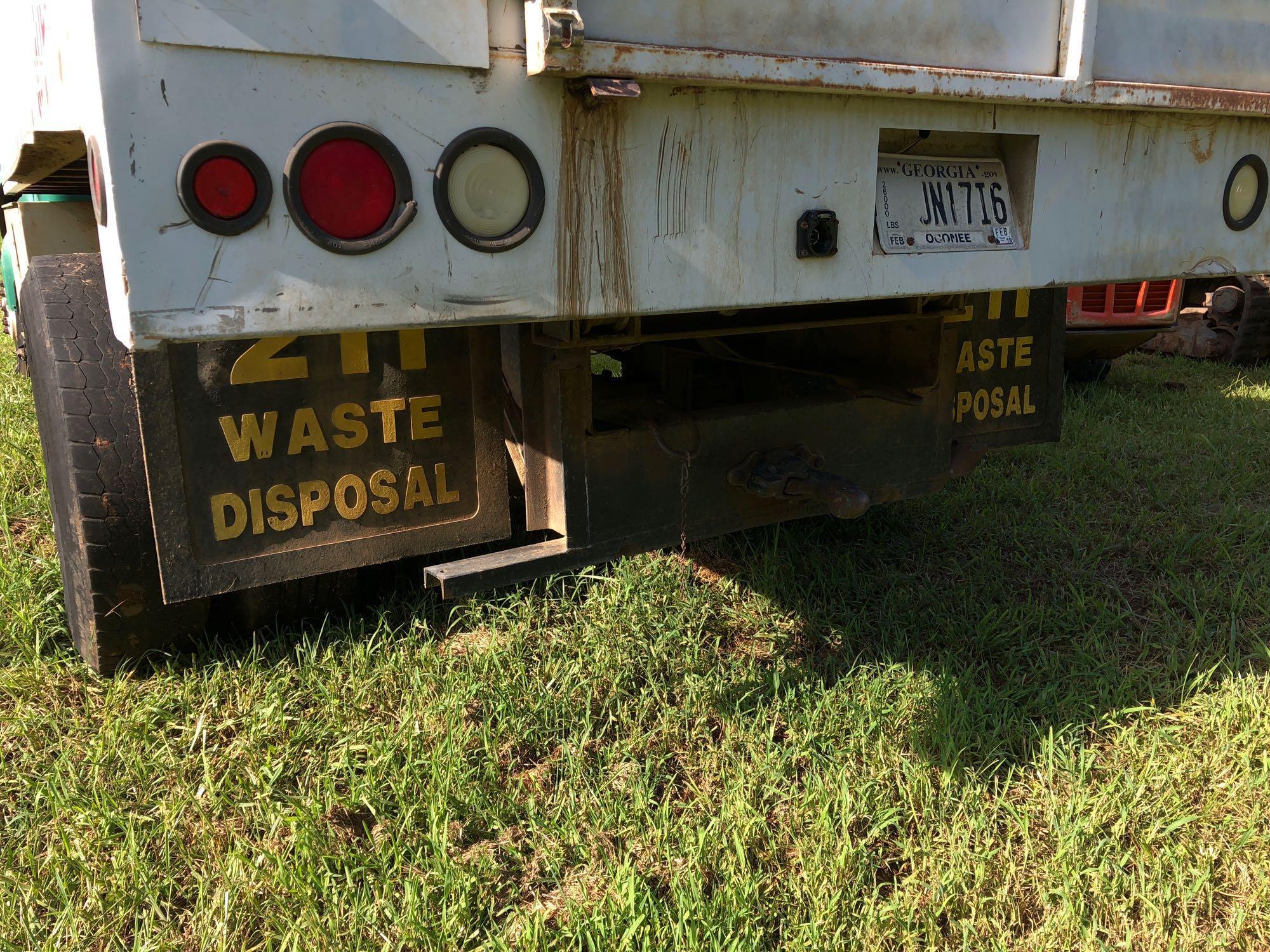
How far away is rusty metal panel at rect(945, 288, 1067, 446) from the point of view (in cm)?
270


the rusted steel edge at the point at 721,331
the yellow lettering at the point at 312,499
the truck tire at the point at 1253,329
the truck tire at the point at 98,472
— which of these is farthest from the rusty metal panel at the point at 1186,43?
the truck tire at the point at 1253,329

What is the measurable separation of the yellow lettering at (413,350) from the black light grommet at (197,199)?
71cm

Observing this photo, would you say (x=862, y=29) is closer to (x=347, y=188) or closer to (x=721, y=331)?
(x=721, y=331)

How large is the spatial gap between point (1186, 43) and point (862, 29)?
32.6 inches

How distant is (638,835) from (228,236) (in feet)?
4.40

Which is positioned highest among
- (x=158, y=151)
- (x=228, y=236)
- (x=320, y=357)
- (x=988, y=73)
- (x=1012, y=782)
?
(x=988, y=73)

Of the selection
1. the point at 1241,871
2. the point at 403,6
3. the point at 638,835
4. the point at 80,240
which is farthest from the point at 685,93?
the point at 80,240

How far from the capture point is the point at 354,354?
202 cm

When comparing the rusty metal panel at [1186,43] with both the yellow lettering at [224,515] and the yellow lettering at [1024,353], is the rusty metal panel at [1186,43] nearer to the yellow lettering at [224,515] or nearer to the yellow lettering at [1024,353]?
the yellow lettering at [1024,353]

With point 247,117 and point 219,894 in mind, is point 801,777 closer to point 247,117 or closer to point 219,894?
point 219,894

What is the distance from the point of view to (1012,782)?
2.22 metres

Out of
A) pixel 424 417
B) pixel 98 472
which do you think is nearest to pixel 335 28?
pixel 424 417

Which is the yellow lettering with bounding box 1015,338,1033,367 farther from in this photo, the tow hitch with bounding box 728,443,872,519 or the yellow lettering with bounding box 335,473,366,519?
the yellow lettering with bounding box 335,473,366,519

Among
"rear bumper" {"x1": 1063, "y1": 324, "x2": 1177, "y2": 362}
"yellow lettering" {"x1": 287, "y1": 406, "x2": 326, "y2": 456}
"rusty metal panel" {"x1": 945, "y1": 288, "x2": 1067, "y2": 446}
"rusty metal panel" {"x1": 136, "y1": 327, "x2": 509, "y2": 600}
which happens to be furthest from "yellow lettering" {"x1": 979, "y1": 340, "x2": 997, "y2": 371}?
"rear bumper" {"x1": 1063, "y1": 324, "x2": 1177, "y2": 362}
